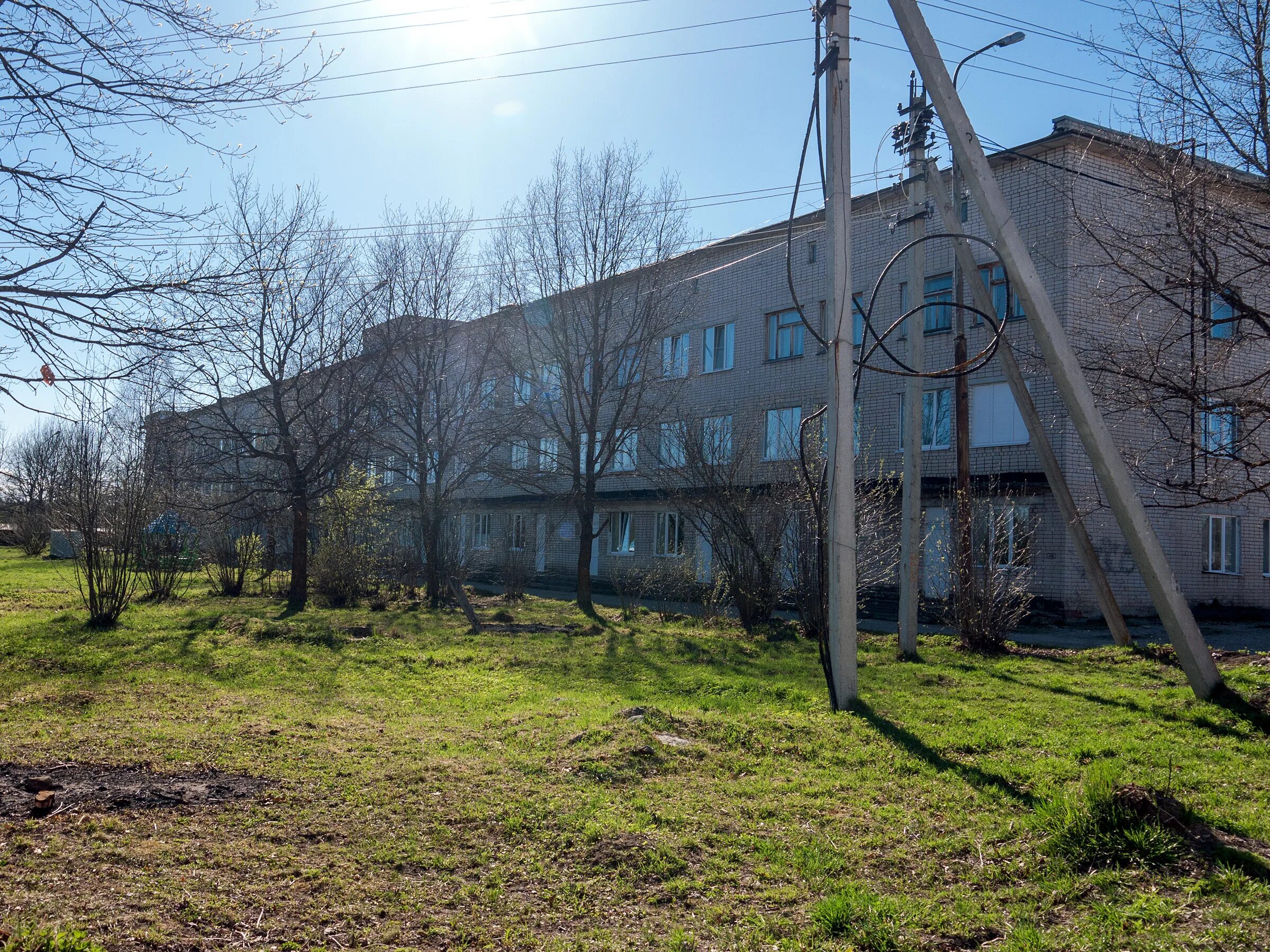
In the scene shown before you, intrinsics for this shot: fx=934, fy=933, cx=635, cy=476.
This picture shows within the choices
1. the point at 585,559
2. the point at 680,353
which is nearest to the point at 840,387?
the point at 585,559

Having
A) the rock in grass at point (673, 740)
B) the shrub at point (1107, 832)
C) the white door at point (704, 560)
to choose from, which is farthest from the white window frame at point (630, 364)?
the shrub at point (1107, 832)

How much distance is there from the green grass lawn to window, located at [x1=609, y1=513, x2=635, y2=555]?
68.7 feet

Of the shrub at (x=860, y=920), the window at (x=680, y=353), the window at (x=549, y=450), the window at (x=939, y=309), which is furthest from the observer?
→ the window at (x=680, y=353)

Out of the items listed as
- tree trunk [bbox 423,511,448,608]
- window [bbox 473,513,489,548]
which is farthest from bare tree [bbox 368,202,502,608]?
window [bbox 473,513,489,548]

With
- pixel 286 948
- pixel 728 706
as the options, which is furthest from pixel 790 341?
pixel 286 948

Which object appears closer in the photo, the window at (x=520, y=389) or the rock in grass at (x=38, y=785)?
the rock in grass at (x=38, y=785)

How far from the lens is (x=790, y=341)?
2691cm

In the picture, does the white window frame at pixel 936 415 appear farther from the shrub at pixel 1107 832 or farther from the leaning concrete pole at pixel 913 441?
the shrub at pixel 1107 832

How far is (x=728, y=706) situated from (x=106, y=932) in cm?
586

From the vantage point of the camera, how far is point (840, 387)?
8102 mm

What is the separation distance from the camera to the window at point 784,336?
87.0ft

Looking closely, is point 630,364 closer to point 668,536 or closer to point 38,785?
point 668,536

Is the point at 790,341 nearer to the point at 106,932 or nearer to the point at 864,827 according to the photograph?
the point at 864,827

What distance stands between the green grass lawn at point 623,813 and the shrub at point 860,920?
0.01m
